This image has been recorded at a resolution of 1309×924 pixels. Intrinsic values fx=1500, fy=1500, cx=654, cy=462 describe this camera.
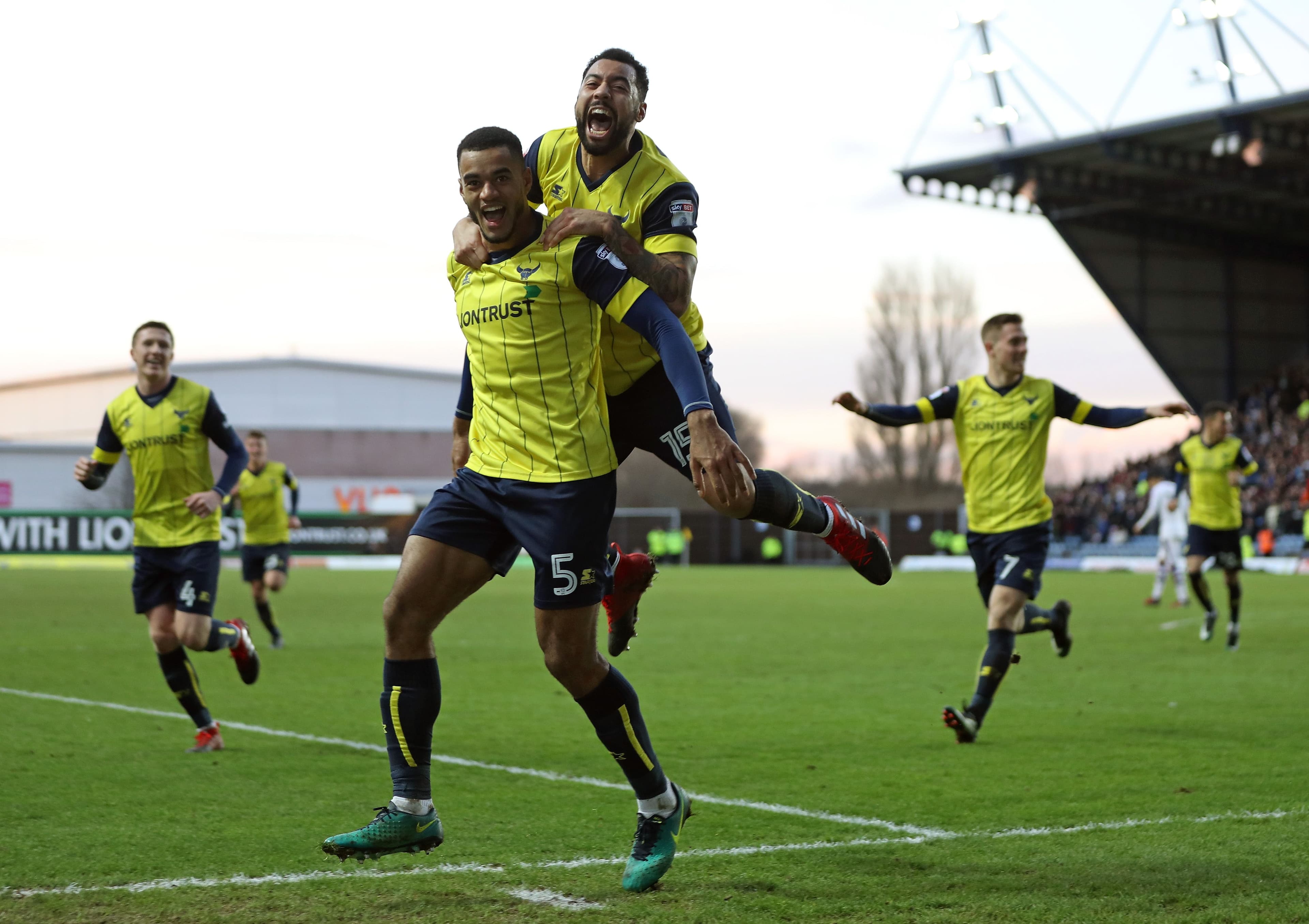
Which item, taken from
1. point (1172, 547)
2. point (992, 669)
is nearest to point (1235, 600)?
point (1172, 547)

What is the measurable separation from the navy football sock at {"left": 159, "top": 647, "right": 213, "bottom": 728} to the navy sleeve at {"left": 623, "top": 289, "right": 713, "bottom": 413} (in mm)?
4401

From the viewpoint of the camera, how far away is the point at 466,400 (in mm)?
5391

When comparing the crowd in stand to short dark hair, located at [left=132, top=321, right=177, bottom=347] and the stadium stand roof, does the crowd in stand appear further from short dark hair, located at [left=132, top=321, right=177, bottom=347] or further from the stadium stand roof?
short dark hair, located at [left=132, top=321, right=177, bottom=347]

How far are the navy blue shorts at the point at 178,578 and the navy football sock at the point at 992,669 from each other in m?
4.18

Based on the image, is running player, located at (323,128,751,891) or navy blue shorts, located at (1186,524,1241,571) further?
navy blue shorts, located at (1186,524,1241,571)

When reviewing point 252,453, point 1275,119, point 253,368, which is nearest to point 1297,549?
point 1275,119

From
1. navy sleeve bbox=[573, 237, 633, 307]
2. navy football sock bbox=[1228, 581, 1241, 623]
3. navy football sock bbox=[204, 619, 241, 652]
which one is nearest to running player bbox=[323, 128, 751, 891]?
navy sleeve bbox=[573, 237, 633, 307]

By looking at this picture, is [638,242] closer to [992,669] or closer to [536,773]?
[536,773]

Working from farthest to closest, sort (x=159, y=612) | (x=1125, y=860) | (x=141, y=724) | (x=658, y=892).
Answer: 1. (x=141, y=724)
2. (x=159, y=612)
3. (x=1125, y=860)
4. (x=658, y=892)

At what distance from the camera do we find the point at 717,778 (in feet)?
22.7

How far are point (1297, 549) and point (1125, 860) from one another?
113ft

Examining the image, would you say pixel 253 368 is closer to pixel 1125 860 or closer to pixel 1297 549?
pixel 1297 549

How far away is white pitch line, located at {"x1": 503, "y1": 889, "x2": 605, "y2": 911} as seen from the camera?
4.40 metres

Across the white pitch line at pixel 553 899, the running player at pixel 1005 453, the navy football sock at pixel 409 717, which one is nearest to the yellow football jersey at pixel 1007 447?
the running player at pixel 1005 453
